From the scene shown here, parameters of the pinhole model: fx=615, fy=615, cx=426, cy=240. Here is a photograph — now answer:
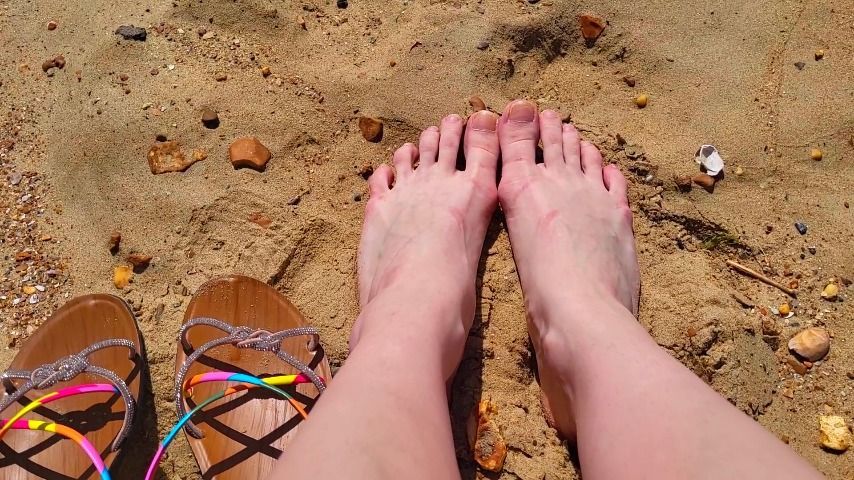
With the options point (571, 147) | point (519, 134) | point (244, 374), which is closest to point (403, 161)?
point (519, 134)

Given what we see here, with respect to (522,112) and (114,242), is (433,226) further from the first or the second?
(114,242)

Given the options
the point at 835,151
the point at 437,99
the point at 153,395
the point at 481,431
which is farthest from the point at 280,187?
the point at 835,151

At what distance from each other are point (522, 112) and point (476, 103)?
0.47 feet

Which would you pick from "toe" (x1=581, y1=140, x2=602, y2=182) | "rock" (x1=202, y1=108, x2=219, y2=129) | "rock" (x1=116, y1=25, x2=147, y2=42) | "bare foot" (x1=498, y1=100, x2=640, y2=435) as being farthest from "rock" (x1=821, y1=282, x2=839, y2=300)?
"rock" (x1=116, y1=25, x2=147, y2=42)

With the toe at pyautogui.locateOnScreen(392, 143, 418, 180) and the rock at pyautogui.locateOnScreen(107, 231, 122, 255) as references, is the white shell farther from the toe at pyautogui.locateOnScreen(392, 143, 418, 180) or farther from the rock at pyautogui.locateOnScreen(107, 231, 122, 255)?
the rock at pyautogui.locateOnScreen(107, 231, 122, 255)

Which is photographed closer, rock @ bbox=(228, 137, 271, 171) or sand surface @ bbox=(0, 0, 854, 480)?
sand surface @ bbox=(0, 0, 854, 480)

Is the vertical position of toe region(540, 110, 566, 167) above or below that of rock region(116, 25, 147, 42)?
below

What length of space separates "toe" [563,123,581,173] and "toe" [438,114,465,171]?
0.31 m

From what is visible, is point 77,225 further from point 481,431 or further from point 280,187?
point 481,431

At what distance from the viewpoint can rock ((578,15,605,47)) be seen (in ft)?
5.83

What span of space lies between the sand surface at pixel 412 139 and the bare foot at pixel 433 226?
61 mm

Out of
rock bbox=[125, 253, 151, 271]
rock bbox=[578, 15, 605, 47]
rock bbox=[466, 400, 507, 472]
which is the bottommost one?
rock bbox=[466, 400, 507, 472]

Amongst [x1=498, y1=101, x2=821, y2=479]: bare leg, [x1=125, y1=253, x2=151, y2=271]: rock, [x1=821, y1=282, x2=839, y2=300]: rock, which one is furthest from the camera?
[x1=125, y1=253, x2=151, y2=271]: rock

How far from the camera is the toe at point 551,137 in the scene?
1811 mm
